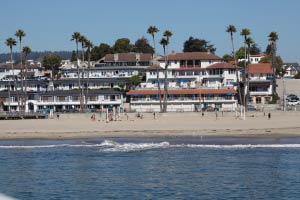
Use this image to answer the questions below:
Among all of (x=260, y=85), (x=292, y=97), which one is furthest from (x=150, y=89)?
(x=292, y=97)

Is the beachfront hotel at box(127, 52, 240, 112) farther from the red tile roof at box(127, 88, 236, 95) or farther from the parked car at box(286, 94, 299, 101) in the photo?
the parked car at box(286, 94, 299, 101)

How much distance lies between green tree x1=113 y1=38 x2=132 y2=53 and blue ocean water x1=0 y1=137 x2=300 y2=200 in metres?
84.1

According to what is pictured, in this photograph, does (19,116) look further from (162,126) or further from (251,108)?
(251,108)

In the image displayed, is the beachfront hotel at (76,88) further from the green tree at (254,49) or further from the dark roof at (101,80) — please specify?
the green tree at (254,49)

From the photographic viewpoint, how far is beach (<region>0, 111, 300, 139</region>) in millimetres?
49406

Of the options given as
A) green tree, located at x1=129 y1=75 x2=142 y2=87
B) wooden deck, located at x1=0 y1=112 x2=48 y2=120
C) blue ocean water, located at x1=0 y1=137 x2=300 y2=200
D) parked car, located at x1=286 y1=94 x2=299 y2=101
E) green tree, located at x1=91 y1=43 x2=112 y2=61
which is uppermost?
green tree, located at x1=91 y1=43 x2=112 y2=61

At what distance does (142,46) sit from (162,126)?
298 feet

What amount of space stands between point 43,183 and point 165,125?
2854cm

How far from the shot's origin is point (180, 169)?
30328 mm

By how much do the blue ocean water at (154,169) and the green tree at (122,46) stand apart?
276 feet

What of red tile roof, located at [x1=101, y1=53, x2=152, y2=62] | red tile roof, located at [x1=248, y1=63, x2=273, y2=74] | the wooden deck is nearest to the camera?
the wooden deck

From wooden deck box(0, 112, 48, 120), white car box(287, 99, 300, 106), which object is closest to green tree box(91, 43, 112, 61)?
white car box(287, 99, 300, 106)

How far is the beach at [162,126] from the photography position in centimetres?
4941

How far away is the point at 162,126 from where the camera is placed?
54.0m
